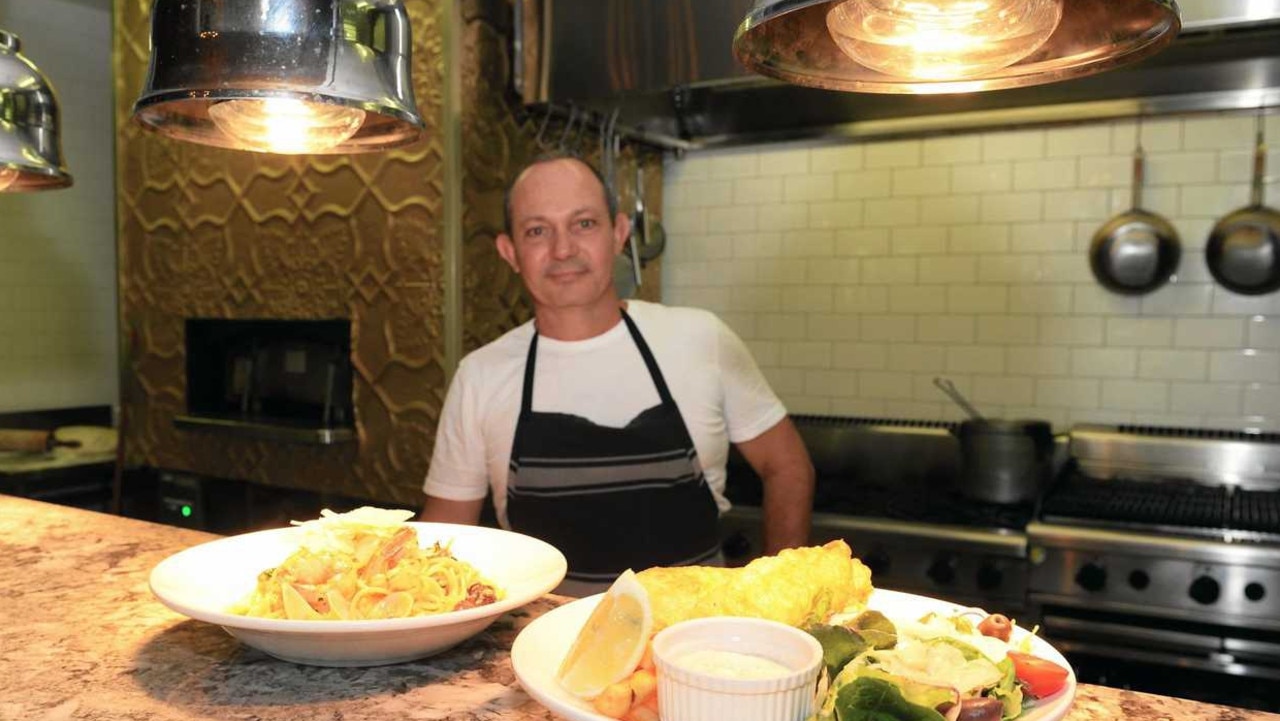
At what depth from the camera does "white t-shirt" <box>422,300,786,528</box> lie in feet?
7.98

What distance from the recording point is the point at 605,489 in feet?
7.75

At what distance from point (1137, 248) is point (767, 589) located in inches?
110

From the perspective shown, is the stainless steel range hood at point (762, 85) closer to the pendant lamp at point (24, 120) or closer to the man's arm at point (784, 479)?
the man's arm at point (784, 479)

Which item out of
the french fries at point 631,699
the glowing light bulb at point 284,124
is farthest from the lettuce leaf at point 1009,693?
the glowing light bulb at point 284,124

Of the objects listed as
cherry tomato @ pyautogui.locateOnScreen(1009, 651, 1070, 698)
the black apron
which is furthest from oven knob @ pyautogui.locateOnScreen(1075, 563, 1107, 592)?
cherry tomato @ pyautogui.locateOnScreen(1009, 651, 1070, 698)

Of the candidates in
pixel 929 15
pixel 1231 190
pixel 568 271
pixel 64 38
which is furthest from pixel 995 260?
pixel 64 38

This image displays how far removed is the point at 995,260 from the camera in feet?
12.0

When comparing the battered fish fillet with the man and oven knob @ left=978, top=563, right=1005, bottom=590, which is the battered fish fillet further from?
oven knob @ left=978, top=563, right=1005, bottom=590

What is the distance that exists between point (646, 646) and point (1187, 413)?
3045mm

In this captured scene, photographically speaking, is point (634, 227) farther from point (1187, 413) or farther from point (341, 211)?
point (1187, 413)

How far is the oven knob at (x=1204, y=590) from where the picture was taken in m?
2.70

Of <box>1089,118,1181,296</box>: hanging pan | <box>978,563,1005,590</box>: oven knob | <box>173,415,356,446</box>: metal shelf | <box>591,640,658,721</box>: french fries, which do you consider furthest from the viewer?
<box>173,415,356,446</box>: metal shelf

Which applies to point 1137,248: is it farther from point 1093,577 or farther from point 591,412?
point 591,412

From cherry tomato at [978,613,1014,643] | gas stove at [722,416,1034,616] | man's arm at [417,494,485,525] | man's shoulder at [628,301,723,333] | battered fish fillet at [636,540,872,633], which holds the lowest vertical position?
gas stove at [722,416,1034,616]
